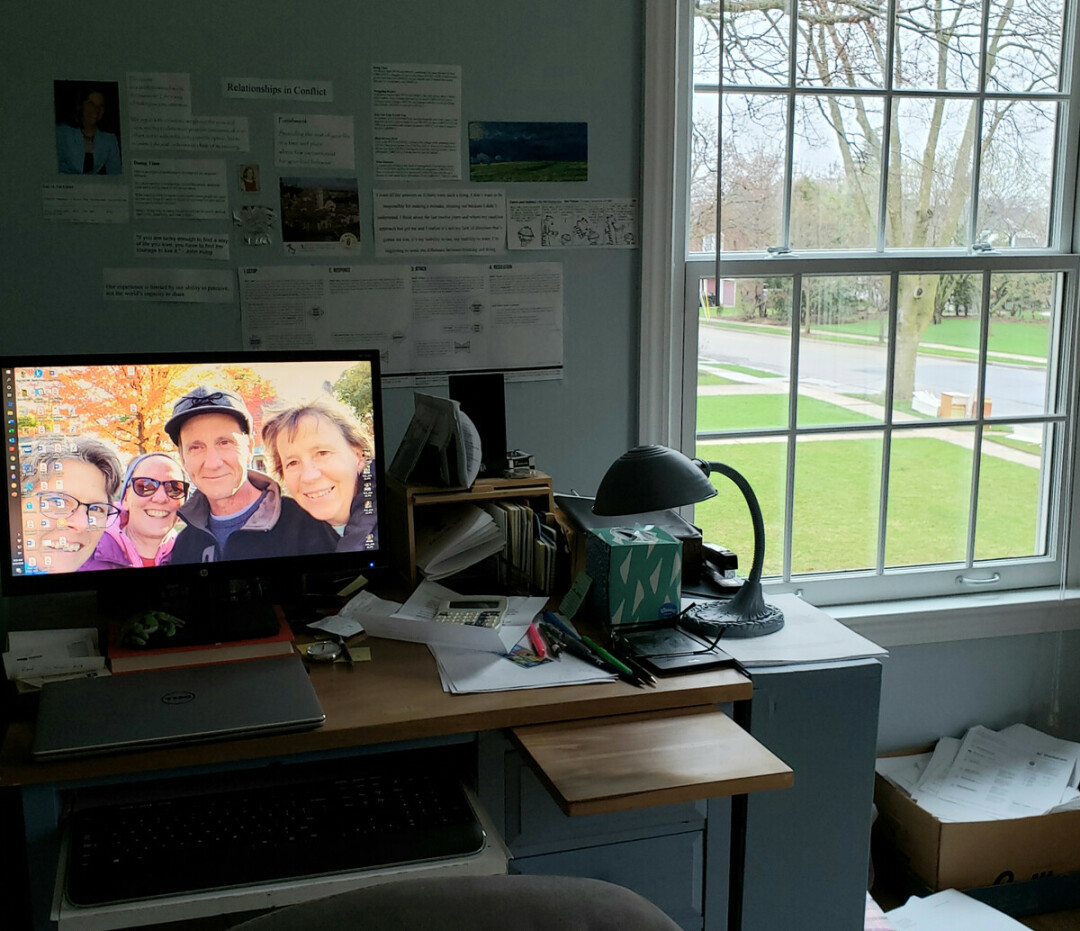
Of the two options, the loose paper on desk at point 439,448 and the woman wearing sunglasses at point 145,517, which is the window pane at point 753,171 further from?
the woman wearing sunglasses at point 145,517

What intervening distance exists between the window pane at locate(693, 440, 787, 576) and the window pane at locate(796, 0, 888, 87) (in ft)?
2.61

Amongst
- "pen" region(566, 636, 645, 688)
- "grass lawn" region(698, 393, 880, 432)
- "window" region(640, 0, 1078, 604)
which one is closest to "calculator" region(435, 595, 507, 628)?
"pen" region(566, 636, 645, 688)

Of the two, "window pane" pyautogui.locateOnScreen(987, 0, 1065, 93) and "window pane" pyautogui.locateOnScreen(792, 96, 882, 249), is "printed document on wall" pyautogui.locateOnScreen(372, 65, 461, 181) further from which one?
"window pane" pyautogui.locateOnScreen(987, 0, 1065, 93)

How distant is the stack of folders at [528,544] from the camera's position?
6.09 feet

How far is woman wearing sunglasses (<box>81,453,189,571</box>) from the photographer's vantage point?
157 cm

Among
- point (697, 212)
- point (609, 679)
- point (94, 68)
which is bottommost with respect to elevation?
point (609, 679)

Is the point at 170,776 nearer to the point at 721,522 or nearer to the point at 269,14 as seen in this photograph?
the point at 269,14

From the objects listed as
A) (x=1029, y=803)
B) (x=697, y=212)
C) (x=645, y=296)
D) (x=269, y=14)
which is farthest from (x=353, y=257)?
(x=1029, y=803)

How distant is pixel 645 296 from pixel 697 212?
9.2 inches

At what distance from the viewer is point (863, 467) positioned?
246 cm

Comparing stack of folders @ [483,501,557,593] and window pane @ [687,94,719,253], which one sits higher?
window pane @ [687,94,719,253]

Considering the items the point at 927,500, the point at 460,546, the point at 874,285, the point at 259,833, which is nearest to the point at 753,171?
the point at 874,285

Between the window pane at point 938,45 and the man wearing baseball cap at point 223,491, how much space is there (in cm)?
162

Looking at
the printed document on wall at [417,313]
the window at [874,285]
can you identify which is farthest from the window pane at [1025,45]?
the printed document on wall at [417,313]
